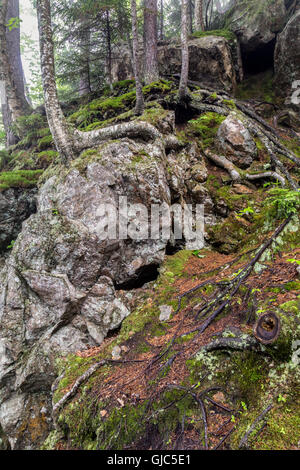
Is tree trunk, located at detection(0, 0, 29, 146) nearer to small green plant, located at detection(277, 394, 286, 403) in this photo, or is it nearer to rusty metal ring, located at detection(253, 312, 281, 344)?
rusty metal ring, located at detection(253, 312, 281, 344)

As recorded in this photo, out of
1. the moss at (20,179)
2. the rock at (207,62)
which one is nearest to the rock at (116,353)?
the moss at (20,179)

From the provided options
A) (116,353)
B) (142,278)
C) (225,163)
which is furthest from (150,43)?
(116,353)

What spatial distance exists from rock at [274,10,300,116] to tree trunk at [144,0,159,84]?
514 cm

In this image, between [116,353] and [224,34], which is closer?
[116,353]

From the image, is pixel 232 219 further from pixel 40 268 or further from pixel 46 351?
pixel 46 351

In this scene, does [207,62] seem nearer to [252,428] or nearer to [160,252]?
[160,252]

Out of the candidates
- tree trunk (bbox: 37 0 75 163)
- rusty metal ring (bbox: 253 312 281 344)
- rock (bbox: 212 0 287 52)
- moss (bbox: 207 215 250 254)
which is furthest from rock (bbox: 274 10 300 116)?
rusty metal ring (bbox: 253 312 281 344)

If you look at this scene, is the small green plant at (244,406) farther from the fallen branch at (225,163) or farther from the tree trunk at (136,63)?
the tree trunk at (136,63)

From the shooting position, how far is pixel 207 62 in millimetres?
10125

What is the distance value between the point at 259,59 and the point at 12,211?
12.7 meters

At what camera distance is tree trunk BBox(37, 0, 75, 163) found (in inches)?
260
